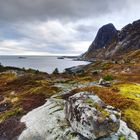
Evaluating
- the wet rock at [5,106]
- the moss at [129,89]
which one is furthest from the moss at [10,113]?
the moss at [129,89]

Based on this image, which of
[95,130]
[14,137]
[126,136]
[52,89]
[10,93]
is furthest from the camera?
[10,93]

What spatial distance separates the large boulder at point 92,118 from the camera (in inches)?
866

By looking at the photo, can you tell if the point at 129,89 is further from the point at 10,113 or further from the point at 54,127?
the point at 54,127

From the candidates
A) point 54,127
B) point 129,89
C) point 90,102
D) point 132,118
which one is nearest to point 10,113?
point 54,127

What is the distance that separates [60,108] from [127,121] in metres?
6.82

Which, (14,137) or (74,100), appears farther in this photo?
(14,137)

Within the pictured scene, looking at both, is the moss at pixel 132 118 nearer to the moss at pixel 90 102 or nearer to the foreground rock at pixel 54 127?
the foreground rock at pixel 54 127

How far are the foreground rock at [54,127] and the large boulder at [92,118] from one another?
7 cm

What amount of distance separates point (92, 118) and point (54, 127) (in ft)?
17.7

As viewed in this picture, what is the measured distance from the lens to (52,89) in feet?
137

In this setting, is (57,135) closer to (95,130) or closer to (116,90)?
(95,130)

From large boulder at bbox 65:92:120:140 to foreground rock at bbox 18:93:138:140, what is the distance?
0.07 m

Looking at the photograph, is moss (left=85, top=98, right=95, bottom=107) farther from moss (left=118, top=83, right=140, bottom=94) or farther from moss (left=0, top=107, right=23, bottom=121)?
moss (left=118, top=83, right=140, bottom=94)

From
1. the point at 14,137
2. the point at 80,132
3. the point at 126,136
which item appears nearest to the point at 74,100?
the point at 80,132
